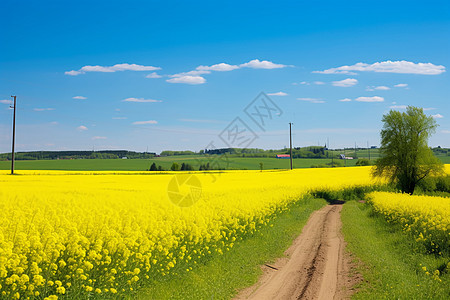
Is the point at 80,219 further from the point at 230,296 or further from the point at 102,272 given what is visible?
the point at 230,296

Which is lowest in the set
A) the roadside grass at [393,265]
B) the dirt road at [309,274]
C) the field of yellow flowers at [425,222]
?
the dirt road at [309,274]

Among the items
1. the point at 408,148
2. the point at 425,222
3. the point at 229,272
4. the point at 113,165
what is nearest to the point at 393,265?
the point at 425,222

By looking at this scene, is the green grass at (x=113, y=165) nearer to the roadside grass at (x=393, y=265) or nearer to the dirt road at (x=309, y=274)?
the roadside grass at (x=393, y=265)

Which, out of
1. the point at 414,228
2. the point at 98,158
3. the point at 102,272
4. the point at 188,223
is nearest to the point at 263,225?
the point at 188,223

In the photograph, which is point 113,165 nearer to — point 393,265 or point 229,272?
point 229,272

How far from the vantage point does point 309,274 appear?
10.8 metres

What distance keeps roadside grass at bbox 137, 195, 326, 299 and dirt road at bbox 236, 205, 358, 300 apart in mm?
378

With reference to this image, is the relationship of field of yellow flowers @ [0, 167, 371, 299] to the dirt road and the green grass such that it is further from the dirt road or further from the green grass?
the green grass

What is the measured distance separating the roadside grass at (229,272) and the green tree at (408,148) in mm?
26155

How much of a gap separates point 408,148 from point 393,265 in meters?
30.3

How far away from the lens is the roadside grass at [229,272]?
877 cm

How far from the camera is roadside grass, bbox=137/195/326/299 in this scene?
28.8 ft

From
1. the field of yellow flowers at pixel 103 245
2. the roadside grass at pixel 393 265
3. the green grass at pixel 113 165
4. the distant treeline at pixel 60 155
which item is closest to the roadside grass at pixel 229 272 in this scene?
the field of yellow flowers at pixel 103 245

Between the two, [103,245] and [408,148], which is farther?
[408,148]
